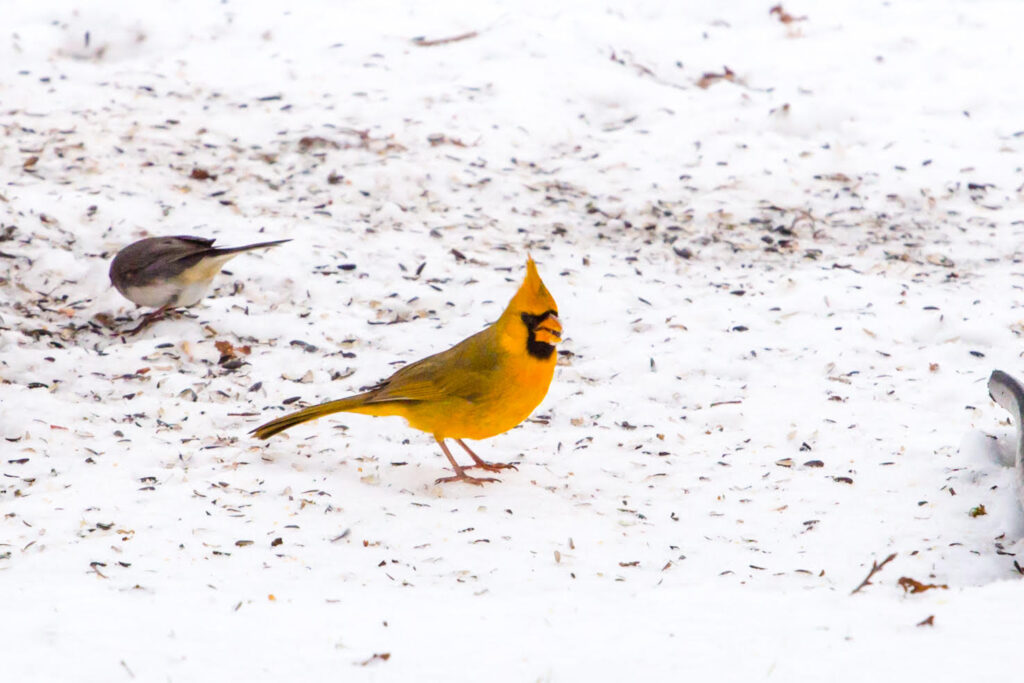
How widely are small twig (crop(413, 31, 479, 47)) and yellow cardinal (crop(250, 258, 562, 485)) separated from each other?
5553mm

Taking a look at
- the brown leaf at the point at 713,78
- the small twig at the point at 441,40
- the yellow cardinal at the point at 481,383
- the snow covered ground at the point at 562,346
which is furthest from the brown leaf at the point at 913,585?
the small twig at the point at 441,40

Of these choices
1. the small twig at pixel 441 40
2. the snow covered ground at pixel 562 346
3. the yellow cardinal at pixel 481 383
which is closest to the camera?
the snow covered ground at pixel 562 346

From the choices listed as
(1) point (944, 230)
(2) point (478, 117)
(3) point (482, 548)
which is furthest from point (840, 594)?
(2) point (478, 117)

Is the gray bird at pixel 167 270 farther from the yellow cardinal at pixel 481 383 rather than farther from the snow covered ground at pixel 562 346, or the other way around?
the yellow cardinal at pixel 481 383

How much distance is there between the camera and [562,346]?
5.94 m

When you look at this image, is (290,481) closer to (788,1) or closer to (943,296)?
(943,296)

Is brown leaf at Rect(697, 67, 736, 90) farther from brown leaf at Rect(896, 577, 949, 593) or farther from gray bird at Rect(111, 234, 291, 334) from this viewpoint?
brown leaf at Rect(896, 577, 949, 593)

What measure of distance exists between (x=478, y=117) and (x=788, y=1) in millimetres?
3627

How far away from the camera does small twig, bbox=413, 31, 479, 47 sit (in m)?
9.38

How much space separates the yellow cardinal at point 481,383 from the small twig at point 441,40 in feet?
18.2

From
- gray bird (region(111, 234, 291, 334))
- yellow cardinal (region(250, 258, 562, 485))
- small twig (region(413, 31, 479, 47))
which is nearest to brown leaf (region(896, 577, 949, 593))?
yellow cardinal (region(250, 258, 562, 485))

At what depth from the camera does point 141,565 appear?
11.4 ft

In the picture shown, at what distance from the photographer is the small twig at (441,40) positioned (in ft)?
30.8

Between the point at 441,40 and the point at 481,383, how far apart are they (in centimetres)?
592
